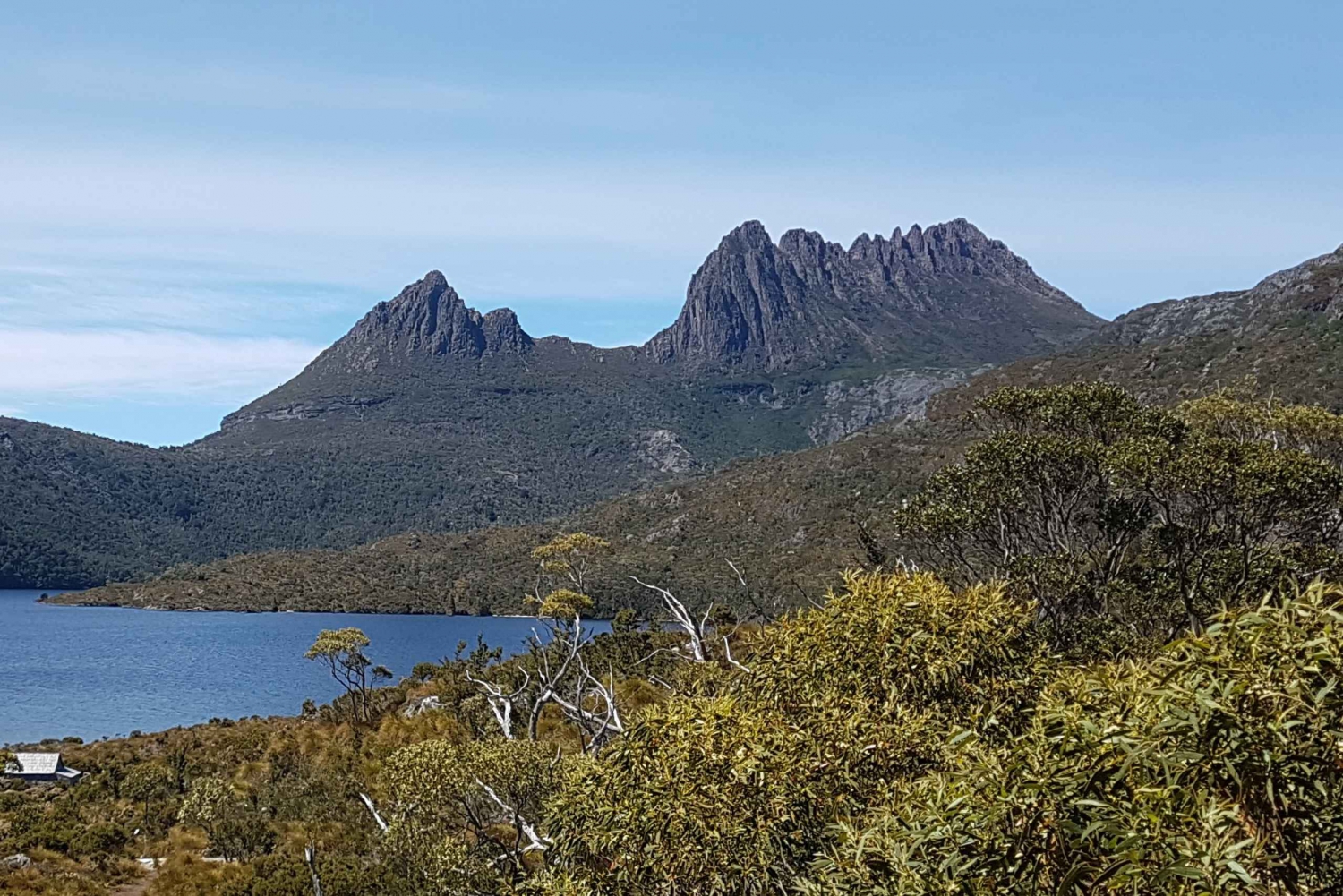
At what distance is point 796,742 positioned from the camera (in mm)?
7688

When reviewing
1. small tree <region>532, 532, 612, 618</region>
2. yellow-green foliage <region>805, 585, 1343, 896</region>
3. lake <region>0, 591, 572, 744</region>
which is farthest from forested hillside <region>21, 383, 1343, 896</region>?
lake <region>0, 591, 572, 744</region>

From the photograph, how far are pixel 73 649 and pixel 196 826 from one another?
90.9m

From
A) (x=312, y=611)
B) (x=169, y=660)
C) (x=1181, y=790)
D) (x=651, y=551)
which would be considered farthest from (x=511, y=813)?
(x=312, y=611)

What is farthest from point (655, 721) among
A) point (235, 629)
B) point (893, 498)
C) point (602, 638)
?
point (235, 629)

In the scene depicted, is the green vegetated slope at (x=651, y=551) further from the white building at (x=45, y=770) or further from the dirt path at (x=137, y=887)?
the dirt path at (x=137, y=887)

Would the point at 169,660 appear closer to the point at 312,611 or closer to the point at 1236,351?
the point at 312,611

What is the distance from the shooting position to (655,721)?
8133mm

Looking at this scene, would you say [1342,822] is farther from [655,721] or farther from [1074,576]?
[1074,576]

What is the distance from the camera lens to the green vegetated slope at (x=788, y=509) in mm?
84125

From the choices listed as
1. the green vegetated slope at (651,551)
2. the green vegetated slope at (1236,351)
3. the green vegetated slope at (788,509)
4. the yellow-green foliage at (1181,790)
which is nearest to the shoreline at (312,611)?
the green vegetated slope at (651,551)

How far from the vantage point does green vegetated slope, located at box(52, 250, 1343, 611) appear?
3312 inches

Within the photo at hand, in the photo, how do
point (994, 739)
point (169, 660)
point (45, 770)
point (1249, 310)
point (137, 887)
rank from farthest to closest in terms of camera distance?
point (1249, 310), point (169, 660), point (45, 770), point (137, 887), point (994, 739)

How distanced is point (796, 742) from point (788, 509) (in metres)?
118

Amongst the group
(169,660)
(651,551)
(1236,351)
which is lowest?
(169,660)
